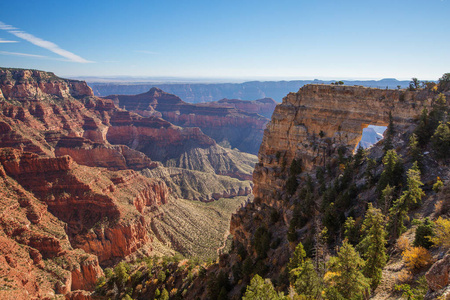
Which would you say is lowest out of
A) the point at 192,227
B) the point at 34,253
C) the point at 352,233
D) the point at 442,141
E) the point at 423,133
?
the point at 192,227

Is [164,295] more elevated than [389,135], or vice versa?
[389,135]

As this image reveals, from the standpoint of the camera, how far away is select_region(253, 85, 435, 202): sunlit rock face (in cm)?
3922

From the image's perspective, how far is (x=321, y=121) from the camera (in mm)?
44344

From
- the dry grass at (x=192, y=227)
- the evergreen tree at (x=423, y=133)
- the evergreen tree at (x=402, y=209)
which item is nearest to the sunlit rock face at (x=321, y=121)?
the evergreen tree at (x=423, y=133)

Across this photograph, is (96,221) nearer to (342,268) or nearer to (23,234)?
(23,234)

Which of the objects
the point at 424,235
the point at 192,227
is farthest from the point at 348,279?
the point at 192,227

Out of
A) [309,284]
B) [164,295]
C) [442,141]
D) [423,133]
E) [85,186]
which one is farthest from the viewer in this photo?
[85,186]

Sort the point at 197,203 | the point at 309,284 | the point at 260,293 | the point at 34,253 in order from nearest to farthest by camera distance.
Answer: the point at 260,293 < the point at 309,284 < the point at 34,253 < the point at 197,203

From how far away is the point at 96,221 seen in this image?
75.9m

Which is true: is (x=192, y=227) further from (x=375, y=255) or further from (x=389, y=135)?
(x=375, y=255)

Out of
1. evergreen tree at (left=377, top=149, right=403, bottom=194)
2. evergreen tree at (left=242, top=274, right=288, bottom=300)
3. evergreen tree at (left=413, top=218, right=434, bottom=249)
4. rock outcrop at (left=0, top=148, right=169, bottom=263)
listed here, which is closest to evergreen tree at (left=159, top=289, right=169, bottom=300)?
evergreen tree at (left=242, top=274, right=288, bottom=300)

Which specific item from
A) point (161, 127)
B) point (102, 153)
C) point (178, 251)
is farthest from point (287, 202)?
point (161, 127)

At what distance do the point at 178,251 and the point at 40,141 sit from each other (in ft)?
290

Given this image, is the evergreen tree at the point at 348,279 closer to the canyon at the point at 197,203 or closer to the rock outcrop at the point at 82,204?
the canyon at the point at 197,203
